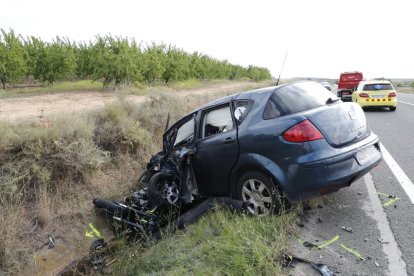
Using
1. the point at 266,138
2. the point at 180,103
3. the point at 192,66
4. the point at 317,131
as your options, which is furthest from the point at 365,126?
the point at 192,66

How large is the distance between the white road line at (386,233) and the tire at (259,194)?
110 cm

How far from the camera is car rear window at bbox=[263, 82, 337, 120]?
4176 millimetres

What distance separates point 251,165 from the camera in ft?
13.7

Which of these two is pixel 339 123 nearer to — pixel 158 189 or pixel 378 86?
pixel 158 189

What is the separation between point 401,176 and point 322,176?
255cm

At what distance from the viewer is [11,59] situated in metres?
24.0

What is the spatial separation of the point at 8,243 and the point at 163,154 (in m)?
2.55

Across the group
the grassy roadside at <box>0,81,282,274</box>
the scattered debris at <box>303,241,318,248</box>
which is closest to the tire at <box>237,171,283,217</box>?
the grassy roadside at <box>0,81,282,274</box>

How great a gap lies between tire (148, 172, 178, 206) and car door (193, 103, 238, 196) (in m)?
0.55

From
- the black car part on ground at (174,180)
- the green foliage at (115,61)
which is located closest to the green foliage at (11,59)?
the green foliage at (115,61)

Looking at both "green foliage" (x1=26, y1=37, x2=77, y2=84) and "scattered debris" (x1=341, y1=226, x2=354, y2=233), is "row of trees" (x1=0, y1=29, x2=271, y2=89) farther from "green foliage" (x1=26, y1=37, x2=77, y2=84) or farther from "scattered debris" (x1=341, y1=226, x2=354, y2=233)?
"scattered debris" (x1=341, y1=226, x2=354, y2=233)

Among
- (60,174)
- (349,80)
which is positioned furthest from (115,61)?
(60,174)

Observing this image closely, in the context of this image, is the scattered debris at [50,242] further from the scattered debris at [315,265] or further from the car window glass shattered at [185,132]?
the scattered debris at [315,265]

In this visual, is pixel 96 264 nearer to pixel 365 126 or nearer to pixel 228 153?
pixel 228 153
